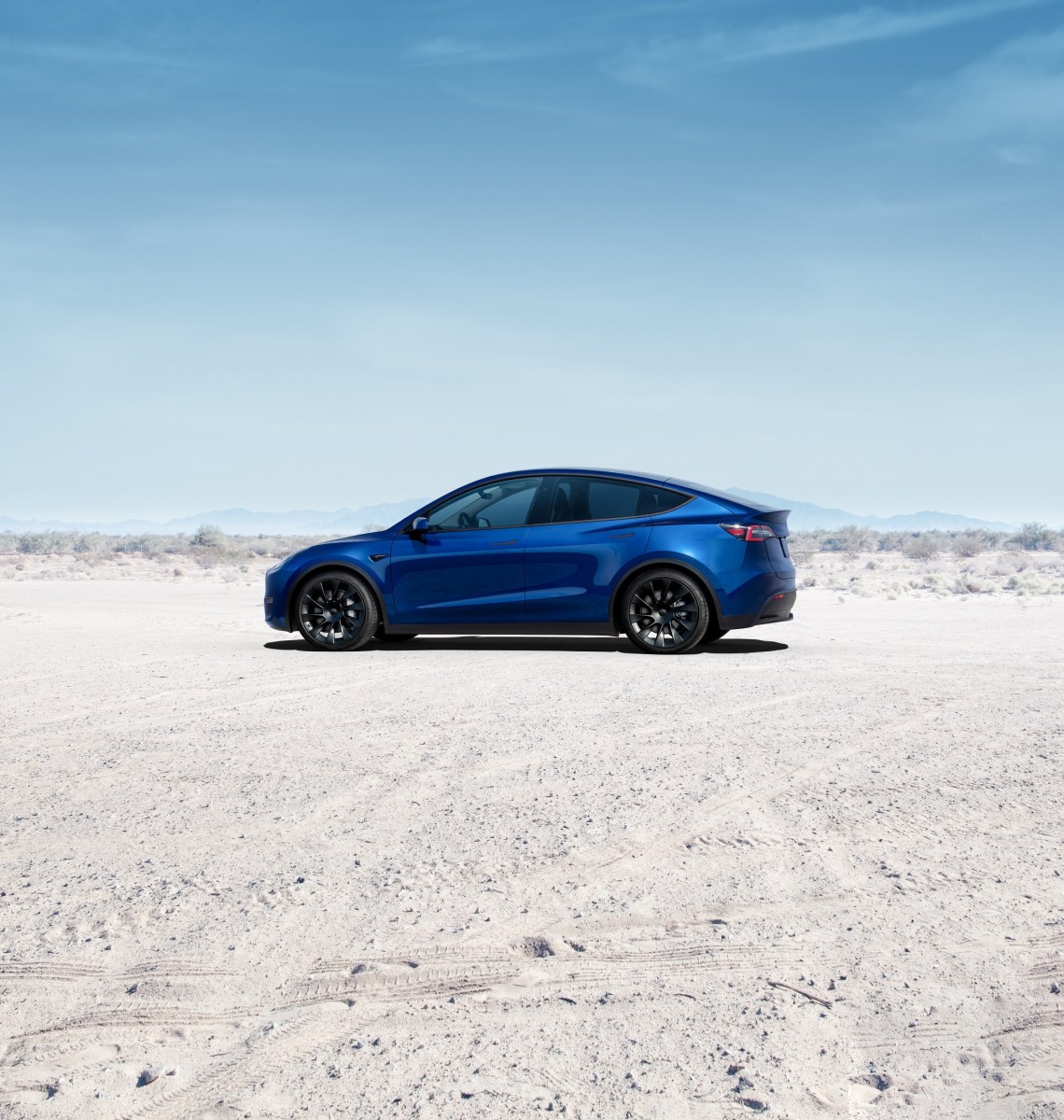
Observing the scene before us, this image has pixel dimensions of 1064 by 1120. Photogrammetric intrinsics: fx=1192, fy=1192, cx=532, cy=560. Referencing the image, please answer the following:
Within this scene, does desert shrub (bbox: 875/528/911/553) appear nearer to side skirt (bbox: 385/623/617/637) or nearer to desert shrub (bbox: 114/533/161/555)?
desert shrub (bbox: 114/533/161/555)

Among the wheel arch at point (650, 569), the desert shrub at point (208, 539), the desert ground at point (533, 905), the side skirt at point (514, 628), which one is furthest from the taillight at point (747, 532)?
the desert shrub at point (208, 539)

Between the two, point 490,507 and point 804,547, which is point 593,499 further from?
point 804,547

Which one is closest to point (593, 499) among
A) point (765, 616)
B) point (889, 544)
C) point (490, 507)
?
point (490, 507)

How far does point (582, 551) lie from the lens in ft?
38.8

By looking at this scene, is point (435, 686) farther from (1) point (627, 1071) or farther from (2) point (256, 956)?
(1) point (627, 1071)

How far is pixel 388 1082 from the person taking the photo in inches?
119

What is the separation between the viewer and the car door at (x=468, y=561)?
39.3 feet

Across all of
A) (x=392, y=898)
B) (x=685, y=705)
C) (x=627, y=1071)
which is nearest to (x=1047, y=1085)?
(x=627, y=1071)

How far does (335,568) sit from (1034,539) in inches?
2318

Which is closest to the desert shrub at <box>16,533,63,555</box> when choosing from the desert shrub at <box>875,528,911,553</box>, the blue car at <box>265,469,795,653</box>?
the desert shrub at <box>875,528,911,553</box>

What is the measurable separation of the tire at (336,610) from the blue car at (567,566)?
1 centimetres

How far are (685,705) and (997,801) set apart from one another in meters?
3.23

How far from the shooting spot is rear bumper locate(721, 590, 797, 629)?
11.6m

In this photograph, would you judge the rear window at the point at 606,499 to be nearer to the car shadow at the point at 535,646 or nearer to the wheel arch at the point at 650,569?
the wheel arch at the point at 650,569
